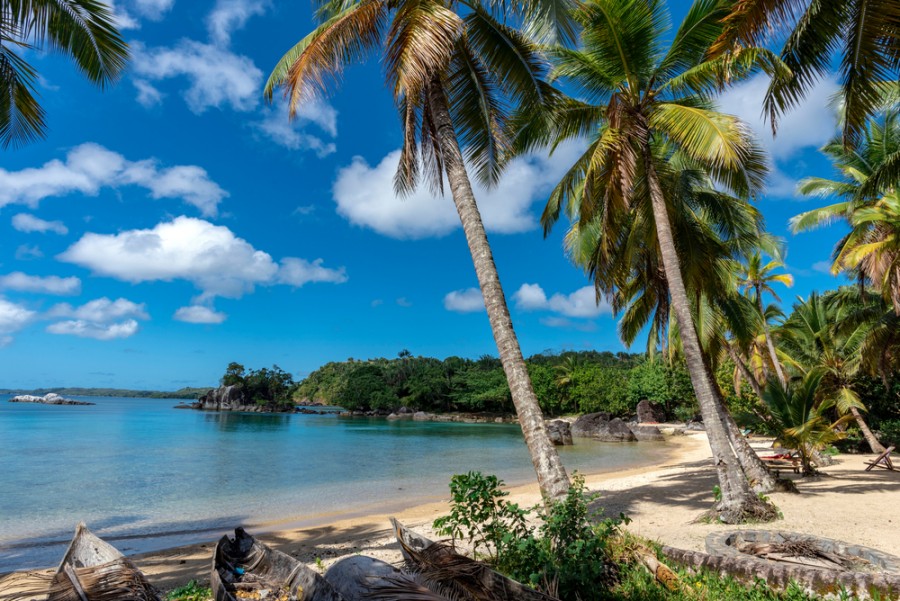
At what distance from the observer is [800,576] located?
4.23 metres

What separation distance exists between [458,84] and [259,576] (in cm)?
767

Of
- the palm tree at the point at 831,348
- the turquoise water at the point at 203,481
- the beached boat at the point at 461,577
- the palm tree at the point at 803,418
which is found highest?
the palm tree at the point at 831,348

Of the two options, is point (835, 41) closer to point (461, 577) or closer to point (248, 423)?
point (461, 577)

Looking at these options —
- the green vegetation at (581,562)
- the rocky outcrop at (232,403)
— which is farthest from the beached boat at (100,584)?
the rocky outcrop at (232,403)

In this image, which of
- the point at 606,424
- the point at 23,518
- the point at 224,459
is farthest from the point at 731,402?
the point at 23,518

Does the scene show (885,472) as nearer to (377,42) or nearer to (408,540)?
(408,540)

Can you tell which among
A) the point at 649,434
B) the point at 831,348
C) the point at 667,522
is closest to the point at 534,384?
the point at 649,434

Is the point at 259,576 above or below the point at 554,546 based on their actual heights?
below

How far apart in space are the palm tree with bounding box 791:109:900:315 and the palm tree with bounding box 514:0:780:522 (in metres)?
2.82

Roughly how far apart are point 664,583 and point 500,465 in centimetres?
1958

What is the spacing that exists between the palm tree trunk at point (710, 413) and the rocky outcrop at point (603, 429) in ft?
103

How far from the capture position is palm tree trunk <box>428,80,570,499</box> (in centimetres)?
582

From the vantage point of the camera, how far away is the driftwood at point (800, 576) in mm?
3896

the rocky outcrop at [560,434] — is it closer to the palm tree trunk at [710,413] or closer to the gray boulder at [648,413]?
the gray boulder at [648,413]
